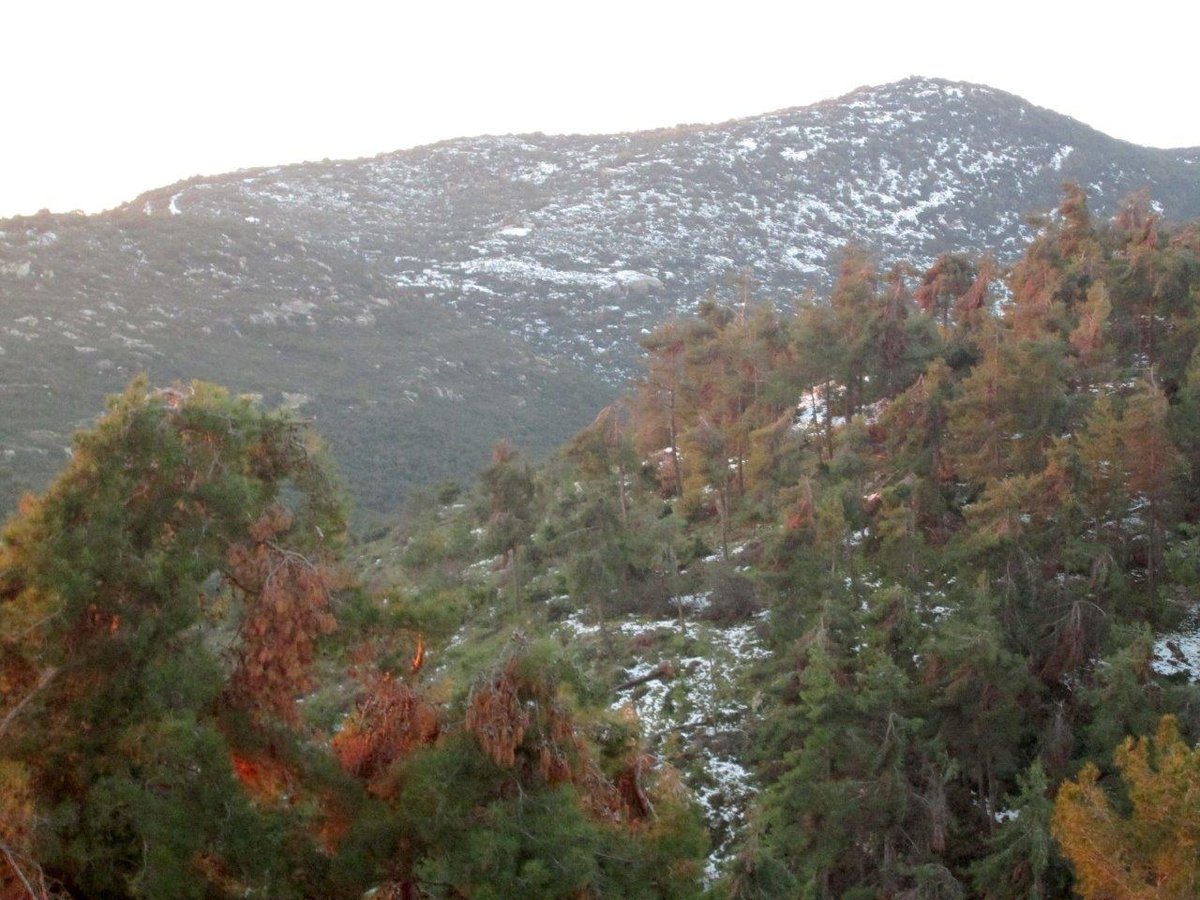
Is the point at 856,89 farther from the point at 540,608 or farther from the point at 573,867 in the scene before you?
the point at 573,867

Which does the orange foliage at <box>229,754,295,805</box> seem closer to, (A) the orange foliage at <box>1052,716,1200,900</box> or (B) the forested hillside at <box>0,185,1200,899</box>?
(B) the forested hillside at <box>0,185,1200,899</box>

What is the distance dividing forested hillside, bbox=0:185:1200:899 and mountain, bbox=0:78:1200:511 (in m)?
16.0

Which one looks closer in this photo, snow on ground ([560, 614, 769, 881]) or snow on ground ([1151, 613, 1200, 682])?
snow on ground ([560, 614, 769, 881])

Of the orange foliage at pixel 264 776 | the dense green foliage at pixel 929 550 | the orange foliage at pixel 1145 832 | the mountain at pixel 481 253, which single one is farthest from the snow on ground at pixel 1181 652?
the mountain at pixel 481 253

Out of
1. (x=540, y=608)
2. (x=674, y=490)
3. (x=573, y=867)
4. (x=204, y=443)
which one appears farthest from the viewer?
(x=674, y=490)

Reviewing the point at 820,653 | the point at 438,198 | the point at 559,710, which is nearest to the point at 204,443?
the point at 559,710

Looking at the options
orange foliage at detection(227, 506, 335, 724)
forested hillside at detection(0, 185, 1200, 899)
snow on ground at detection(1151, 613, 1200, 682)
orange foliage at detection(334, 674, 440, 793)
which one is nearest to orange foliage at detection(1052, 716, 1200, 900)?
forested hillside at detection(0, 185, 1200, 899)

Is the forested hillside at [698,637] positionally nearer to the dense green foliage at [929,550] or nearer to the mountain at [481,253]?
the dense green foliage at [929,550]

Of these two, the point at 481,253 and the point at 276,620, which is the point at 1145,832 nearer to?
the point at 276,620

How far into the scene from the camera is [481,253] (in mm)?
103625

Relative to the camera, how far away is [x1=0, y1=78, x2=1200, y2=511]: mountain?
56.2 metres

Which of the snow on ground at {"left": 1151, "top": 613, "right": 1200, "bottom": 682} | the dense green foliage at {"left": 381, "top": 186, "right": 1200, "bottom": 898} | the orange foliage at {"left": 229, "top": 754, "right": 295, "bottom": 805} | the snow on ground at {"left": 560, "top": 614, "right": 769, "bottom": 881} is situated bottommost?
the snow on ground at {"left": 560, "top": 614, "right": 769, "bottom": 881}

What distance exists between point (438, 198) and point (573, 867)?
123753mm

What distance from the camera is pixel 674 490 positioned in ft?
118
